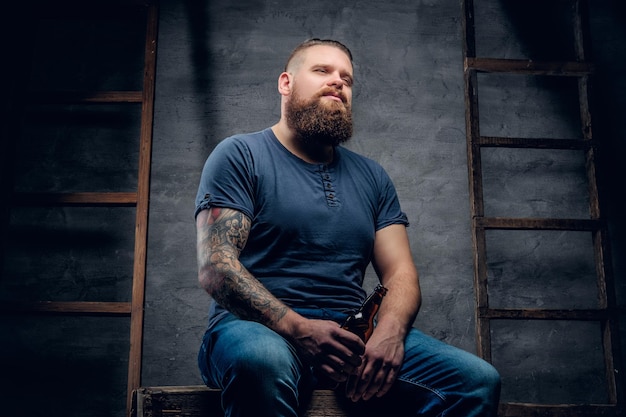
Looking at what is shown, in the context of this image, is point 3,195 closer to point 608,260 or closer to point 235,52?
point 235,52

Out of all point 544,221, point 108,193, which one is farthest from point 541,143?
point 108,193

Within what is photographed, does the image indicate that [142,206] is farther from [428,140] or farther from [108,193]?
[428,140]

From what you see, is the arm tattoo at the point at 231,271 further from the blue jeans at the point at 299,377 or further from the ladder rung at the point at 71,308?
the ladder rung at the point at 71,308

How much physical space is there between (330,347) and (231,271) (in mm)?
376

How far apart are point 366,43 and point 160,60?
1.17 meters

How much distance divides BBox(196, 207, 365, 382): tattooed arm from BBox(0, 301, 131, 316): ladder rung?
4.29ft

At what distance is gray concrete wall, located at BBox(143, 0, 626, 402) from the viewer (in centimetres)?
304

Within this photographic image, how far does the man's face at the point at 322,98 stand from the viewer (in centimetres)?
223

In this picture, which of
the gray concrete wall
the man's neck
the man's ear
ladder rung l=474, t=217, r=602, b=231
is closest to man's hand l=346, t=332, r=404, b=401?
the man's neck

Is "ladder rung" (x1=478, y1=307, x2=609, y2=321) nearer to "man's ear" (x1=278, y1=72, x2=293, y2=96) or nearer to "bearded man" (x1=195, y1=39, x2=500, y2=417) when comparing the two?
"bearded man" (x1=195, y1=39, x2=500, y2=417)

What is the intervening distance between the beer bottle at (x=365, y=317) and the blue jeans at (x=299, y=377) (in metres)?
0.08

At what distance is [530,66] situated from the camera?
3.26 meters

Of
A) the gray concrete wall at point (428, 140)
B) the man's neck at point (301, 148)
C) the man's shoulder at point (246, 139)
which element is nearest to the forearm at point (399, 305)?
the man's neck at point (301, 148)

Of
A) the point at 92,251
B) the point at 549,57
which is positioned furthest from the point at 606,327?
the point at 92,251
